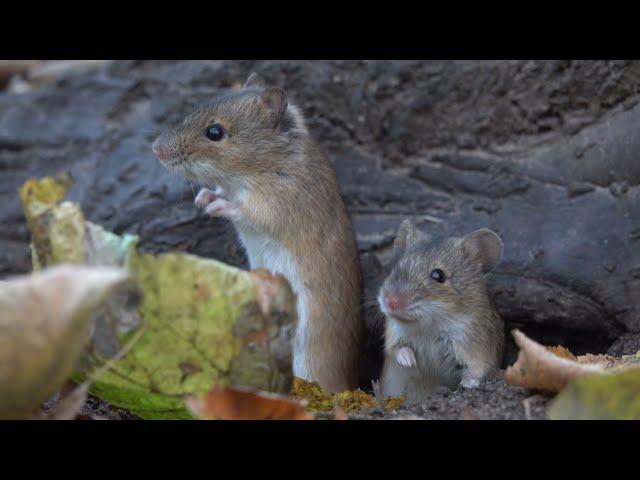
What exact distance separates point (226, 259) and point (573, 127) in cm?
311

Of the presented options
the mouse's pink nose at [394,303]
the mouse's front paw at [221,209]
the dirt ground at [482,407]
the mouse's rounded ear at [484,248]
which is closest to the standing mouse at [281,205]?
the mouse's front paw at [221,209]

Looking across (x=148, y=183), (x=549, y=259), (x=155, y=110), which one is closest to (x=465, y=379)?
(x=549, y=259)

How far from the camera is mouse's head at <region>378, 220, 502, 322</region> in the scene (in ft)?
18.4

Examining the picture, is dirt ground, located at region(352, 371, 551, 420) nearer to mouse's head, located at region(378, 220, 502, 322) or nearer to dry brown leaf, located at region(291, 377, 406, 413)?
dry brown leaf, located at region(291, 377, 406, 413)

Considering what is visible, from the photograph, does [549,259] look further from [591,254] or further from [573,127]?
[573,127]

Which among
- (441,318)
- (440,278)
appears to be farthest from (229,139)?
(441,318)

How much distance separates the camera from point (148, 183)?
292 inches

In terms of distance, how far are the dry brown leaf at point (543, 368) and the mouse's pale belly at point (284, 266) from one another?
2.56 meters

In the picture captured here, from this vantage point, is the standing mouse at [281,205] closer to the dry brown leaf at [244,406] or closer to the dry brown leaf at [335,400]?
the dry brown leaf at [335,400]

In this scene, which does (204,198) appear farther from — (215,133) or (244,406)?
(244,406)

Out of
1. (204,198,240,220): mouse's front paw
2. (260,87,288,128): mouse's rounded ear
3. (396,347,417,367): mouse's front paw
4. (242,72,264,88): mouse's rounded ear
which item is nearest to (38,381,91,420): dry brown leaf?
(204,198,240,220): mouse's front paw

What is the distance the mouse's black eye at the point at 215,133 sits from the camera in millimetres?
6043

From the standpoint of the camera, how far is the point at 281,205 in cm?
607

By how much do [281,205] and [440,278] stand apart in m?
1.26
